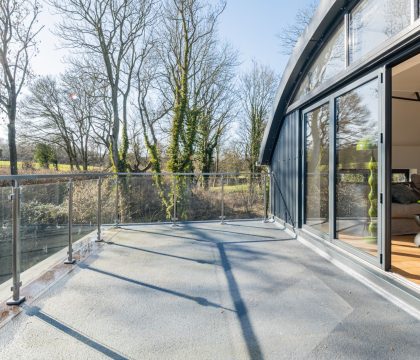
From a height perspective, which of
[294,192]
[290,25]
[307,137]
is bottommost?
[294,192]

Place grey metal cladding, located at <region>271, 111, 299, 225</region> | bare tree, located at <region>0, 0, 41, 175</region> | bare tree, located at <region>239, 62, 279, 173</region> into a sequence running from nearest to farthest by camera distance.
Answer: grey metal cladding, located at <region>271, 111, 299, 225</region> → bare tree, located at <region>0, 0, 41, 175</region> → bare tree, located at <region>239, 62, 279, 173</region>

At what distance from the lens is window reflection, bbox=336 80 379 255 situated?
3.25 metres

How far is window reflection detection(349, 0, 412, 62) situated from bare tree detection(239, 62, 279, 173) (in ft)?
40.4

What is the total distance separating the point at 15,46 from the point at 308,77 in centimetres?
1153

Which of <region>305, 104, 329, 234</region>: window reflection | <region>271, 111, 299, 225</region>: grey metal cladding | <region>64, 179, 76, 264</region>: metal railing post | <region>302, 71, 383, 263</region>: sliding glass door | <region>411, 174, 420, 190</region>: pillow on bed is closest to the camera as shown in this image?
<region>302, 71, 383, 263</region>: sliding glass door

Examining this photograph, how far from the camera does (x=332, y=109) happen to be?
405cm

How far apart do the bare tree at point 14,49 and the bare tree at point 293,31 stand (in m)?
9.73

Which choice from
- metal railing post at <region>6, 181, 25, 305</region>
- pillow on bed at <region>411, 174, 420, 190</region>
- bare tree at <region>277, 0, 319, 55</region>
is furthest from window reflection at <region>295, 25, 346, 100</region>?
bare tree at <region>277, 0, 319, 55</region>

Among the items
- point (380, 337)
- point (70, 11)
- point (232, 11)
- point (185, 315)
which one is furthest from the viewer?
point (232, 11)

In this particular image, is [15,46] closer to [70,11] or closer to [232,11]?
[70,11]

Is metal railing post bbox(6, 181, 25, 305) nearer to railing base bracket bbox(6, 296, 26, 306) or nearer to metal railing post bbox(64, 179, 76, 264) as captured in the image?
railing base bracket bbox(6, 296, 26, 306)

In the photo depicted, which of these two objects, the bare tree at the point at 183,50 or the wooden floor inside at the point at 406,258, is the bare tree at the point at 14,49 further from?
the wooden floor inside at the point at 406,258

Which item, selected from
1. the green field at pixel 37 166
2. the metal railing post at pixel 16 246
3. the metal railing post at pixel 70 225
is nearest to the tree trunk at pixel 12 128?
the green field at pixel 37 166

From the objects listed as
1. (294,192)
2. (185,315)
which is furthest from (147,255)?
(294,192)
